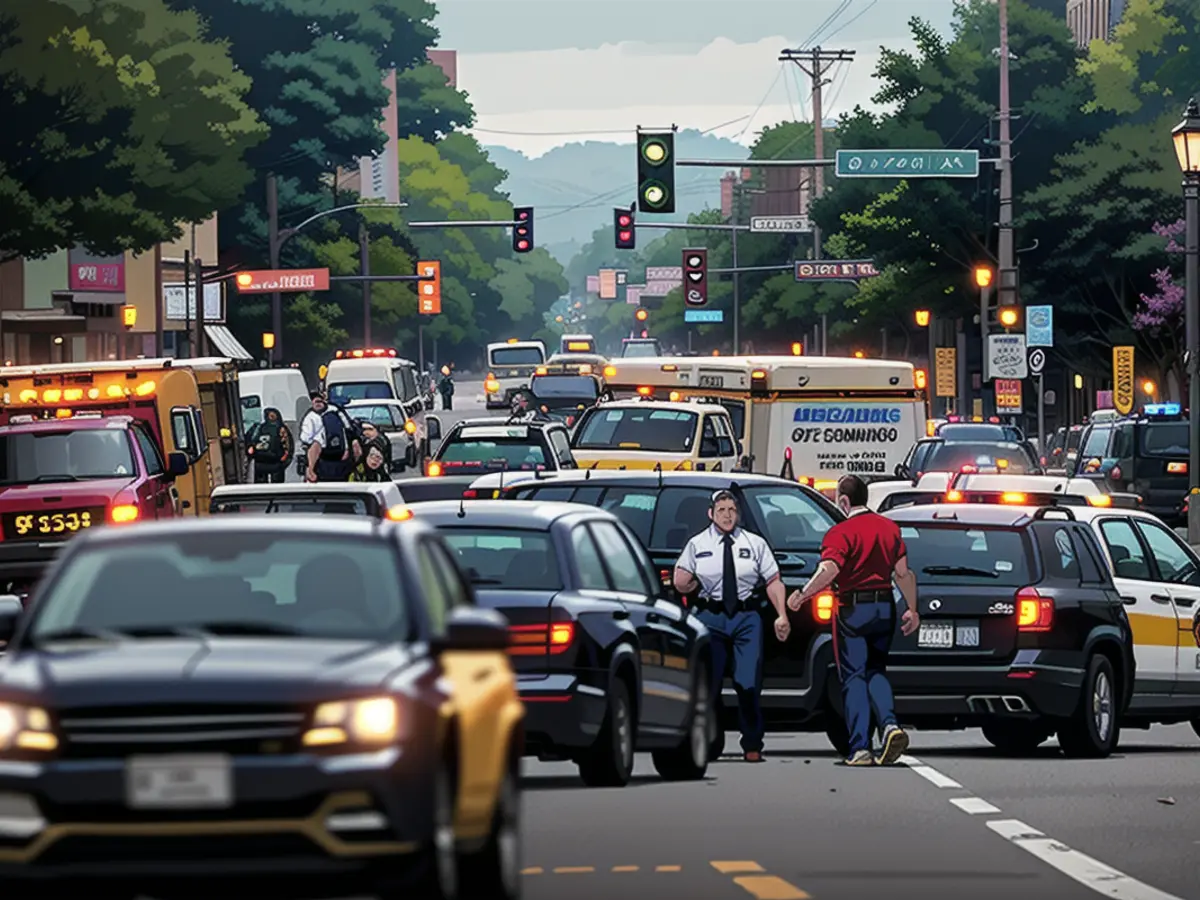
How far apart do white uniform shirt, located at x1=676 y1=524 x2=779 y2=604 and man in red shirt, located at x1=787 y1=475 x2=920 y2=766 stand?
409 millimetres

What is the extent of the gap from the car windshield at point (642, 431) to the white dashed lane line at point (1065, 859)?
22483mm

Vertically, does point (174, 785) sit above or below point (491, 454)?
below

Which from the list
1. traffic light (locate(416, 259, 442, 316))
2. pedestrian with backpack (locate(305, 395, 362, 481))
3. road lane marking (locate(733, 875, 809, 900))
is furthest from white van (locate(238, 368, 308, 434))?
road lane marking (locate(733, 875, 809, 900))

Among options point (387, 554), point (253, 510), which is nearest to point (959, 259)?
point (253, 510)

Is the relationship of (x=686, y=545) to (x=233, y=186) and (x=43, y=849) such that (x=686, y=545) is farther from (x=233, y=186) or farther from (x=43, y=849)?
(x=233, y=186)

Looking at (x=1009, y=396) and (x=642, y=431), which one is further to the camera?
(x=1009, y=396)

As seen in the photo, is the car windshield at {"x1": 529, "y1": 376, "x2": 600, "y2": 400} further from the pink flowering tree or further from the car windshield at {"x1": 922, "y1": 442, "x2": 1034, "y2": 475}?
the car windshield at {"x1": 922, "y1": 442, "x2": 1034, "y2": 475}

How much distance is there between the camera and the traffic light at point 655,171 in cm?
4150

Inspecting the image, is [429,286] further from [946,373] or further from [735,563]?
[735,563]

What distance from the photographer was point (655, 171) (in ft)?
137

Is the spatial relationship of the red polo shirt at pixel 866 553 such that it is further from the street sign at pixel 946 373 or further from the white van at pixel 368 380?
the white van at pixel 368 380

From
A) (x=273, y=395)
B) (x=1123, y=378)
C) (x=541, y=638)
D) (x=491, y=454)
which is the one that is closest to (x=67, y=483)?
(x=491, y=454)

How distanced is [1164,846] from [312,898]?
6.03 m

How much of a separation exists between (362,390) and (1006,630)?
5545cm
